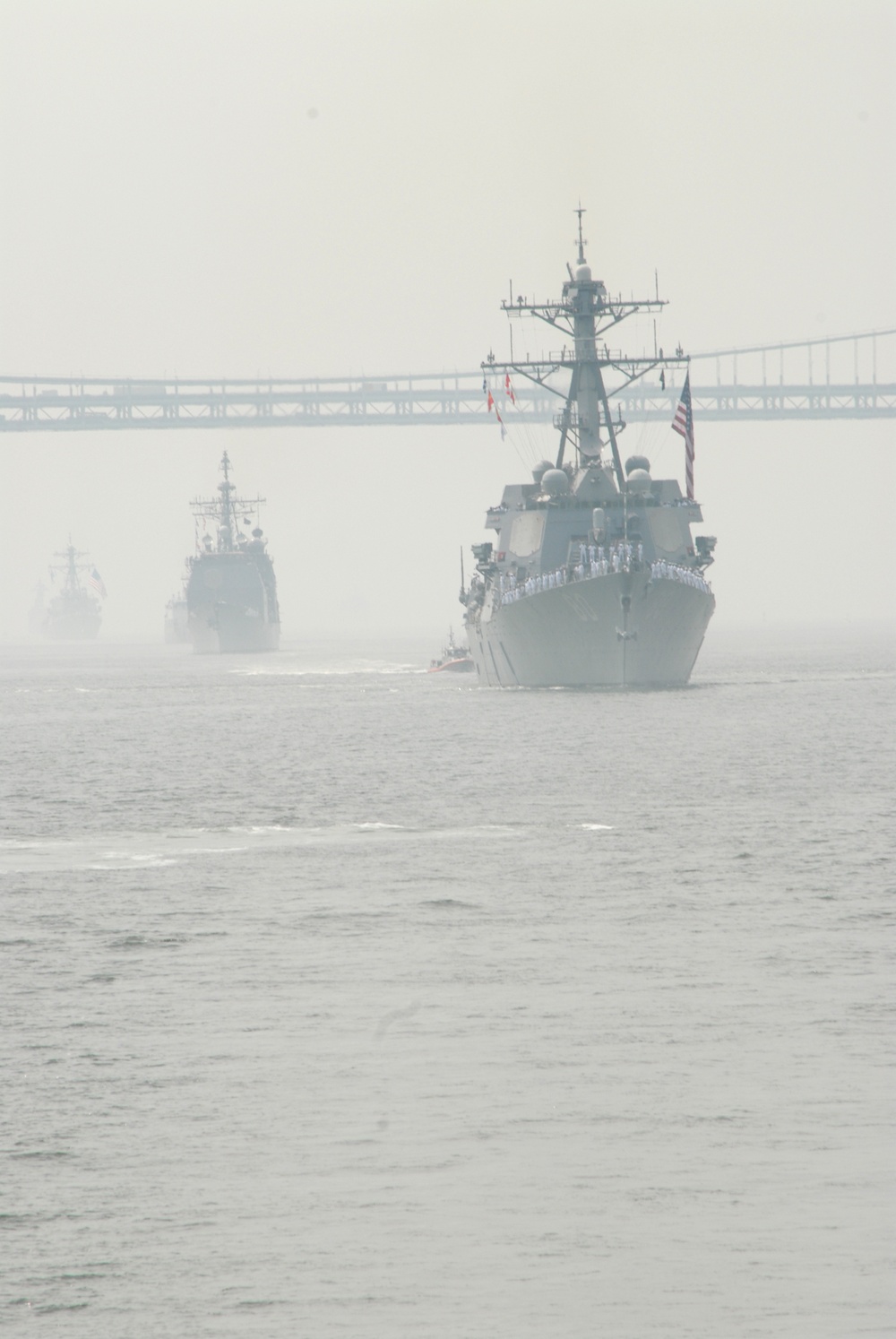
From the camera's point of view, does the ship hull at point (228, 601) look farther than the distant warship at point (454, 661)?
Yes

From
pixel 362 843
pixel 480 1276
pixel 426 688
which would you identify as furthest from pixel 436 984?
pixel 426 688

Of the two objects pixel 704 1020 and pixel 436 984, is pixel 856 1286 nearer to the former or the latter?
pixel 704 1020

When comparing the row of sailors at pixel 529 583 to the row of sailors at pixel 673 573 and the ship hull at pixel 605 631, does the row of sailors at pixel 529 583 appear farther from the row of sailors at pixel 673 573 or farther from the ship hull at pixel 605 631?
the row of sailors at pixel 673 573

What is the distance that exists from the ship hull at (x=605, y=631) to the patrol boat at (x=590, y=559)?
43mm

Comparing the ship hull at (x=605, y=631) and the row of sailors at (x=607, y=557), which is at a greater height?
the row of sailors at (x=607, y=557)

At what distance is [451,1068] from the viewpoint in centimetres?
1226

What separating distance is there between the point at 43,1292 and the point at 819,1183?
4.03m

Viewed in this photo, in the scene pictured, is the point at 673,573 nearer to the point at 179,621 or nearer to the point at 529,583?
the point at 529,583

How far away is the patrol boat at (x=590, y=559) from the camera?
52.8 m

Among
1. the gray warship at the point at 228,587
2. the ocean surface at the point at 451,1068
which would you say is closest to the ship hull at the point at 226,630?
the gray warship at the point at 228,587

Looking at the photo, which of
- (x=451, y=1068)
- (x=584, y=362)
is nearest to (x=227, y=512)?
(x=584, y=362)

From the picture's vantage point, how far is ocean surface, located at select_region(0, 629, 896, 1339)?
8.52m

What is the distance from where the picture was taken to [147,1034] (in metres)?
13.5

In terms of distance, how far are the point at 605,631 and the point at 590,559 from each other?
7.04ft
